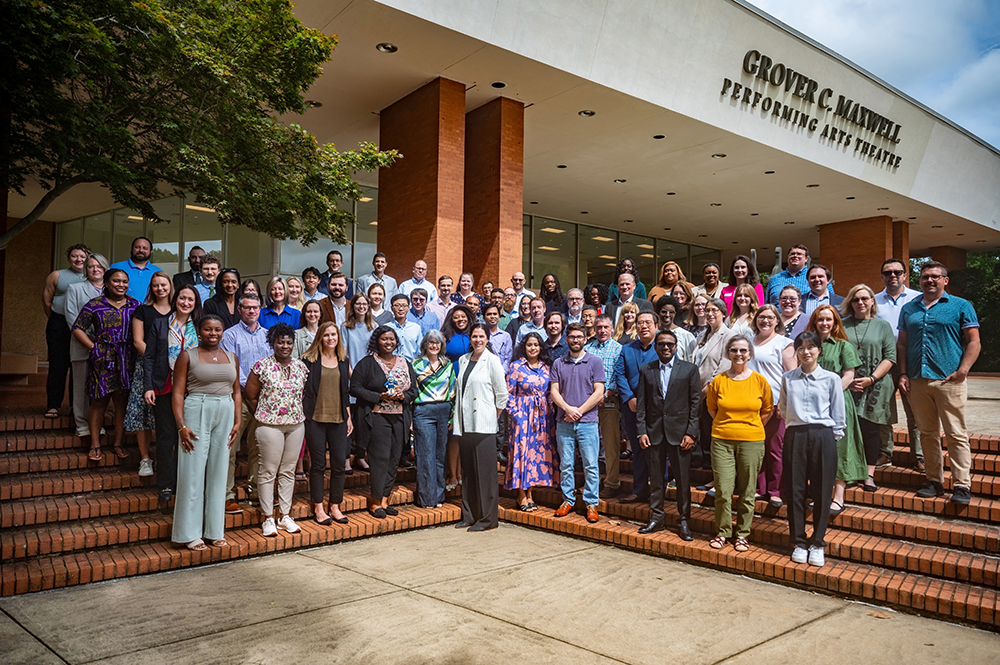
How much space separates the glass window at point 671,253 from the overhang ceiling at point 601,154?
56cm

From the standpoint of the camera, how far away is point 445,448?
670cm

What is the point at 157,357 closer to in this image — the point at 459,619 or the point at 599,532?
the point at 459,619

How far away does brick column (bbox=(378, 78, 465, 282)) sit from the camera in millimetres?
10875

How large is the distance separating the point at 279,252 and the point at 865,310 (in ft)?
43.8

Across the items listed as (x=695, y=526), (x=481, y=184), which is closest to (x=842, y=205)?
(x=481, y=184)

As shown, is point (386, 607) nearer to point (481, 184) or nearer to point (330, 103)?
point (481, 184)

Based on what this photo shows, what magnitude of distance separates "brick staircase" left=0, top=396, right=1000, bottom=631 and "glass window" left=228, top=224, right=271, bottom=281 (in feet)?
32.7

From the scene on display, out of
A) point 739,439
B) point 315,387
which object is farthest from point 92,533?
point 739,439

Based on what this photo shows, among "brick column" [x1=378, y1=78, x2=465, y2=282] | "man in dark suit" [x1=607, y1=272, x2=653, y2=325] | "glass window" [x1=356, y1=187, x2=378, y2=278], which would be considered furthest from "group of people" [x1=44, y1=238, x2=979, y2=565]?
"glass window" [x1=356, y1=187, x2=378, y2=278]

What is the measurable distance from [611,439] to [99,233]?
A: 20.6 m

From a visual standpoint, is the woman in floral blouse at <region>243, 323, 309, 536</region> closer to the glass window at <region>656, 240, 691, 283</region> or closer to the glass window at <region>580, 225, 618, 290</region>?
the glass window at <region>580, 225, 618, 290</region>

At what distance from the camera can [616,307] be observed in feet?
26.1

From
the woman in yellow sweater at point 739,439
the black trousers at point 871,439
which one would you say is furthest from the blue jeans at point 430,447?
the black trousers at point 871,439

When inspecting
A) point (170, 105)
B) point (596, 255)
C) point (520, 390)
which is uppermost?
point (596, 255)
